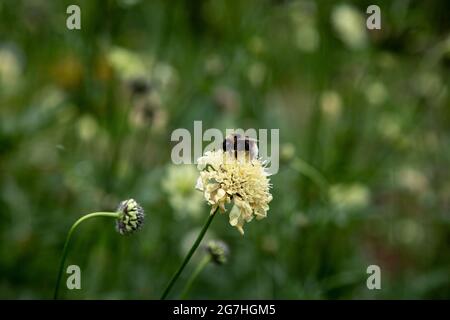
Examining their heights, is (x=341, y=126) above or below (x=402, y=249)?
above

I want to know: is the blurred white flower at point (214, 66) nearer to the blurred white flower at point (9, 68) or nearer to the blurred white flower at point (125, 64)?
the blurred white flower at point (125, 64)

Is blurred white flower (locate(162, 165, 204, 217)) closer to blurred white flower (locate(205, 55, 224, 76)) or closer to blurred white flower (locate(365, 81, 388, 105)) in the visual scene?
blurred white flower (locate(205, 55, 224, 76))

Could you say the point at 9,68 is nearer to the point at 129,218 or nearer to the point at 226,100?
the point at 226,100

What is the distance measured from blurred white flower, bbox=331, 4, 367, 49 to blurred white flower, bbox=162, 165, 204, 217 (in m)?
0.64

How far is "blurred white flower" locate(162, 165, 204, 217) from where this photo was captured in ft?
4.87

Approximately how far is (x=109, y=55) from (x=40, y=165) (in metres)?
0.44

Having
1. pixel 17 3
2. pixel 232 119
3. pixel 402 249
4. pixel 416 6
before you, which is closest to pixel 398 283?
pixel 402 249

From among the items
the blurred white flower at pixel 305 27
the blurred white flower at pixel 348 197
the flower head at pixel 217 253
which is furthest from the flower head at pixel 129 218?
the blurred white flower at pixel 305 27

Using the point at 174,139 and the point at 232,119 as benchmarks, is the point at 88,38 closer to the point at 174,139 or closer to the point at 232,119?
the point at 174,139

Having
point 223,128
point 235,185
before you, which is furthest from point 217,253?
point 223,128

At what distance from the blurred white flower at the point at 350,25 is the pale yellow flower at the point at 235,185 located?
1.04 metres

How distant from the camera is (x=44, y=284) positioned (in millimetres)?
1499

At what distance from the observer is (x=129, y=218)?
838 mm

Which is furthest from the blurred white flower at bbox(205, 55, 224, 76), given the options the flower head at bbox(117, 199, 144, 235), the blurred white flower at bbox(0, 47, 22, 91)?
the flower head at bbox(117, 199, 144, 235)
